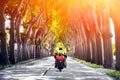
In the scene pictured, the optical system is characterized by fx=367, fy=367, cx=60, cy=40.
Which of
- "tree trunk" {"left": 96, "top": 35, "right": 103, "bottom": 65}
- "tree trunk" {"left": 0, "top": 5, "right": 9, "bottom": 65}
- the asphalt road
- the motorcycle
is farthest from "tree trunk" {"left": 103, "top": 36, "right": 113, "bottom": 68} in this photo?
"tree trunk" {"left": 0, "top": 5, "right": 9, "bottom": 65}

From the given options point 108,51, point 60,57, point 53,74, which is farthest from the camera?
point 108,51

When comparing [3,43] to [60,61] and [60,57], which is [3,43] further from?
[60,57]

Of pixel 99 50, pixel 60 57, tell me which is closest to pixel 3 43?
pixel 99 50

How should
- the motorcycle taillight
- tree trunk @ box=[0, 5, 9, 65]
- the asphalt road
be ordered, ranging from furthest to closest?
tree trunk @ box=[0, 5, 9, 65], the motorcycle taillight, the asphalt road

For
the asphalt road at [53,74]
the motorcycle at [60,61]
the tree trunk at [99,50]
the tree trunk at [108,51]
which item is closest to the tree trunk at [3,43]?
the asphalt road at [53,74]

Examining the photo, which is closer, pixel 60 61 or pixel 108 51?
pixel 60 61

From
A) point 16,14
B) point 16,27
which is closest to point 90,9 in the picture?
point 16,14

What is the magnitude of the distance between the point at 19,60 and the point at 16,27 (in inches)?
201

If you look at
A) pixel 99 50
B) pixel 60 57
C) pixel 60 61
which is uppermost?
pixel 99 50

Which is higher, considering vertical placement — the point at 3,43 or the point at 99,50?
the point at 3,43

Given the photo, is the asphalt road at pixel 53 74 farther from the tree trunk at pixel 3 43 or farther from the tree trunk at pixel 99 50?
the tree trunk at pixel 3 43

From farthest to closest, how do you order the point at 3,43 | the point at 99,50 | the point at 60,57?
1. the point at 3,43
2. the point at 99,50
3. the point at 60,57

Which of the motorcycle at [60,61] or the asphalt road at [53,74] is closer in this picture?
the asphalt road at [53,74]

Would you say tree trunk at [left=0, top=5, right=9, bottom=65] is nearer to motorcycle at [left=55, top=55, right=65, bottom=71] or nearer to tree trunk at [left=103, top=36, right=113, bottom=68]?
motorcycle at [left=55, top=55, right=65, bottom=71]
